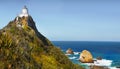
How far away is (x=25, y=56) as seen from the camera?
34.4m

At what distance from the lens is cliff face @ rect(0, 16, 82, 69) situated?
30.6m

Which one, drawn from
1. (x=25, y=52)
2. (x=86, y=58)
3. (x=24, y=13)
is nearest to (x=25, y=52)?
(x=25, y=52)

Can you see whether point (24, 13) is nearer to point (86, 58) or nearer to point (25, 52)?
point (25, 52)

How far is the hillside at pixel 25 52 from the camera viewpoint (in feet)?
100

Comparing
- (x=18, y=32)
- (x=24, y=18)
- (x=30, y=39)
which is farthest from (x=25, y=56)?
(x=24, y=18)

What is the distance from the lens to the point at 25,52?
35219 mm

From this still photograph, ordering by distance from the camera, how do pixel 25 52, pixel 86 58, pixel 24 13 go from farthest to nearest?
pixel 86 58, pixel 24 13, pixel 25 52

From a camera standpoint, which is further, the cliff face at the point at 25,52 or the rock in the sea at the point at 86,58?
the rock in the sea at the point at 86,58

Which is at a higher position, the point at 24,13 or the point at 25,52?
the point at 24,13

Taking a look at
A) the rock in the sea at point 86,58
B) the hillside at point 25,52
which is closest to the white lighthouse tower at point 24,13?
the hillside at point 25,52

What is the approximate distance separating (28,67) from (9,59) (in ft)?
7.91

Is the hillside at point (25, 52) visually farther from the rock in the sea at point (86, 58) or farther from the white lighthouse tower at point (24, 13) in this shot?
the rock in the sea at point (86, 58)

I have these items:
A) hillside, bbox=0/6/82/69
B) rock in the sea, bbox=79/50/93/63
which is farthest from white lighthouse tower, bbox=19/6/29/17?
rock in the sea, bbox=79/50/93/63

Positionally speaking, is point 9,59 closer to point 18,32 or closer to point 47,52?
point 18,32
